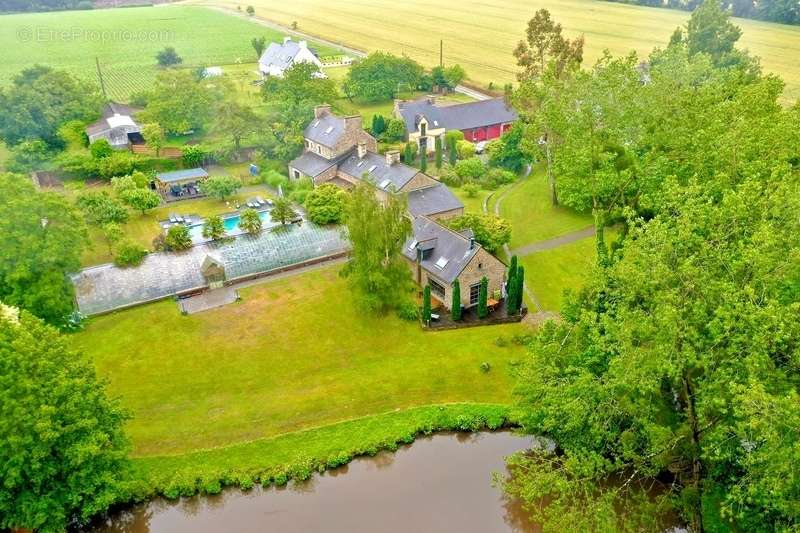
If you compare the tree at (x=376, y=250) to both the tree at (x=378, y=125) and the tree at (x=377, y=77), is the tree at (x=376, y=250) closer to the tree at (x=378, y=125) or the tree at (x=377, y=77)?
the tree at (x=378, y=125)

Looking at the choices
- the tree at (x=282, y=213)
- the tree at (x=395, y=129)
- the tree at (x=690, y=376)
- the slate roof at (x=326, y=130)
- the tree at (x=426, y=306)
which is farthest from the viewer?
the tree at (x=395, y=129)

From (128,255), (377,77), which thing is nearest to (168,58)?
(377,77)

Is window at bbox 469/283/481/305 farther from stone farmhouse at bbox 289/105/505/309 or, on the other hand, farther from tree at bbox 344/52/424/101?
tree at bbox 344/52/424/101

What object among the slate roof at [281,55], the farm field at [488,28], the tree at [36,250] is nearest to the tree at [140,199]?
the tree at [36,250]

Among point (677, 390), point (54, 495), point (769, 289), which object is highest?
point (769, 289)

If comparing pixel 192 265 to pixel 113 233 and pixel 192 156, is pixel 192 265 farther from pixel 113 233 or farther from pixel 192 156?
pixel 192 156

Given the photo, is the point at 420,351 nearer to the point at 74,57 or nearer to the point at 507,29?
the point at 74,57

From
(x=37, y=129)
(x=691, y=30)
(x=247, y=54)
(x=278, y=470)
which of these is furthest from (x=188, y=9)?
(x=278, y=470)

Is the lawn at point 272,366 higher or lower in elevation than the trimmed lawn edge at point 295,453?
higher
